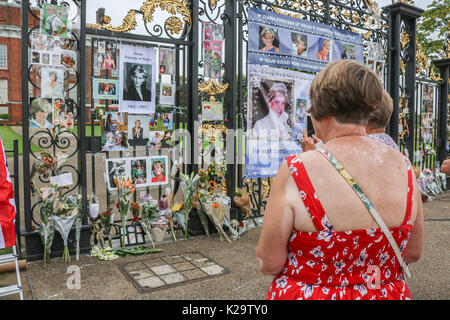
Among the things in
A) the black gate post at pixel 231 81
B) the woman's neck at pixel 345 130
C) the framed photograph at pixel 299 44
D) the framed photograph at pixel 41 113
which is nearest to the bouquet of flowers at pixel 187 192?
the black gate post at pixel 231 81

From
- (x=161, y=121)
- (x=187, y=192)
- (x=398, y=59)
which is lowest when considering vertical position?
(x=187, y=192)

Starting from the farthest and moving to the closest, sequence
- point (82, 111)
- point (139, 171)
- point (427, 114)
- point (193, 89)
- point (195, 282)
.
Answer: point (427, 114), point (193, 89), point (139, 171), point (82, 111), point (195, 282)

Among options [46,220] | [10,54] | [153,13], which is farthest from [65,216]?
[10,54]

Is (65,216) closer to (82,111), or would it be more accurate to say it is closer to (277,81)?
(82,111)

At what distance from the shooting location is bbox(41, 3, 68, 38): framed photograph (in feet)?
13.5

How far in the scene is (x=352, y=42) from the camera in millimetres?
7098

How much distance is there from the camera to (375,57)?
308 inches

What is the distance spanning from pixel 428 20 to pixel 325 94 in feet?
48.7

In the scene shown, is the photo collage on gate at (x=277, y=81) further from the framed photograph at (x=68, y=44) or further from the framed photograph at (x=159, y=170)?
the framed photograph at (x=68, y=44)

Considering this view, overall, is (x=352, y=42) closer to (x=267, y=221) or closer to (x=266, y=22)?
(x=266, y=22)

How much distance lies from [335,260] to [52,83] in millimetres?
3833

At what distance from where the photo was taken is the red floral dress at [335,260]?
1.39m

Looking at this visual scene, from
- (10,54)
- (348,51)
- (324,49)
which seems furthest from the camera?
(10,54)

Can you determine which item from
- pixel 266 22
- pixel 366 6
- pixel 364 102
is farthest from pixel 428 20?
pixel 364 102
